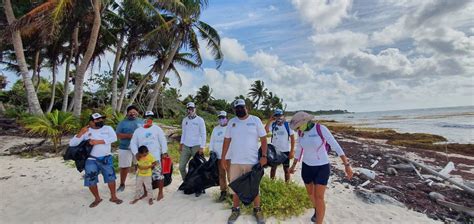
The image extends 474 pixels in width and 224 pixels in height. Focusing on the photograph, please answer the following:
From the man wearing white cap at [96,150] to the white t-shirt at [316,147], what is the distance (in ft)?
10.5

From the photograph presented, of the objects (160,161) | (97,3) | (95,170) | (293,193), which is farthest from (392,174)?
(97,3)

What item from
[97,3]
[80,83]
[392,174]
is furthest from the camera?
[80,83]

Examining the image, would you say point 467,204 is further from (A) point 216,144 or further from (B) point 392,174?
(A) point 216,144

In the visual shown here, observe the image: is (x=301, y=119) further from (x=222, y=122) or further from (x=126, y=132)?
(x=126, y=132)

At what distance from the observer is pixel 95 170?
192 inches

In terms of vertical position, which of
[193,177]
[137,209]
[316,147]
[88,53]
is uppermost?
[88,53]

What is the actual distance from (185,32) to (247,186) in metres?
14.0

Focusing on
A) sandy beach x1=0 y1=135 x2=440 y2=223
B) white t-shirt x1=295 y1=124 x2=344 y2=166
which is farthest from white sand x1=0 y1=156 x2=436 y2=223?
white t-shirt x1=295 y1=124 x2=344 y2=166

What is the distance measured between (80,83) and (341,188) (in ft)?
37.0

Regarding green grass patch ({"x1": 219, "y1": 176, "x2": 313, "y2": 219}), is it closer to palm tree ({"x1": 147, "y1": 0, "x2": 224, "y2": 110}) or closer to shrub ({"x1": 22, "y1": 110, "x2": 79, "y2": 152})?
shrub ({"x1": 22, "y1": 110, "x2": 79, "y2": 152})

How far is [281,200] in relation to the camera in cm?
464

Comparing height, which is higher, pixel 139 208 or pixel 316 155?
pixel 316 155

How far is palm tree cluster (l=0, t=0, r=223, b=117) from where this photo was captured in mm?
11633

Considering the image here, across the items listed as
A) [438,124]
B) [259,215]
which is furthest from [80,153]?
[438,124]
